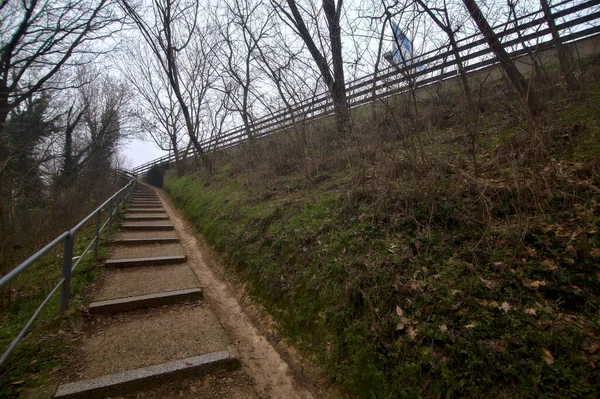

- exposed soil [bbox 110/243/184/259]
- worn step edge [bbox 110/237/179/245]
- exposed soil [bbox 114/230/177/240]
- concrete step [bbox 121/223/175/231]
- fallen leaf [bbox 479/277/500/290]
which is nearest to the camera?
fallen leaf [bbox 479/277/500/290]

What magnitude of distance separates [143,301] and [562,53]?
23.4ft

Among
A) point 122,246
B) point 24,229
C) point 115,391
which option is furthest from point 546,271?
point 24,229

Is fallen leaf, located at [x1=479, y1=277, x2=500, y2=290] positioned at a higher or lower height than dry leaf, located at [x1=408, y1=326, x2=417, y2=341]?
higher

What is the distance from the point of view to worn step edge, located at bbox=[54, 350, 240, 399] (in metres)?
2.15

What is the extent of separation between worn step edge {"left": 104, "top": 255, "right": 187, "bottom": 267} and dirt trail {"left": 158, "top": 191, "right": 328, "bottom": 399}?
0.33 meters

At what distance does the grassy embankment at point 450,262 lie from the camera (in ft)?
6.36

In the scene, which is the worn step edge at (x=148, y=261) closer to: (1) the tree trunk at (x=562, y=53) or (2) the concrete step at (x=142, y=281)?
(2) the concrete step at (x=142, y=281)

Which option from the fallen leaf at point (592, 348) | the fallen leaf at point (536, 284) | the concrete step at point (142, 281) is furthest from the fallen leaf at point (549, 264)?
the concrete step at point (142, 281)

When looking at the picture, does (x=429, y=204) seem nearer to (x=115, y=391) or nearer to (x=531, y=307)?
(x=531, y=307)

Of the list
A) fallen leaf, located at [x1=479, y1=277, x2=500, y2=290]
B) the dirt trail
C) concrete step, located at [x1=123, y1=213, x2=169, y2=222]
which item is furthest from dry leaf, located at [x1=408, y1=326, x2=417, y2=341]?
concrete step, located at [x1=123, y1=213, x2=169, y2=222]

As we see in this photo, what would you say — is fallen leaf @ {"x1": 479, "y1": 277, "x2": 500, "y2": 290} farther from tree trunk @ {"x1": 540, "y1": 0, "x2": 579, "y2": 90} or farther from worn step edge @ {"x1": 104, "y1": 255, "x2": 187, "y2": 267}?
worn step edge @ {"x1": 104, "y1": 255, "x2": 187, "y2": 267}

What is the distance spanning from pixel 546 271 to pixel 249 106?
10.2m

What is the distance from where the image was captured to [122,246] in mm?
5570

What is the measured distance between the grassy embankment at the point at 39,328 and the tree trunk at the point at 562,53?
721 centimetres
